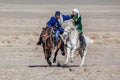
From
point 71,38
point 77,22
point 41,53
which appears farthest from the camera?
point 41,53

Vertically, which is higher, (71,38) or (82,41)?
(71,38)

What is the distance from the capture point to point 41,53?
26406mm

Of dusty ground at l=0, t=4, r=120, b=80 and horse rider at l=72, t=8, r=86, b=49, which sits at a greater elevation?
horse rider at l=72, t=8, r=86, b=49

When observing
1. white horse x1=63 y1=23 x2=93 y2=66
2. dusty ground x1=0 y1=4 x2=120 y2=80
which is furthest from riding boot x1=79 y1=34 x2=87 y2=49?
dusty ground x1=0 y1=4 x2=120 y2=80

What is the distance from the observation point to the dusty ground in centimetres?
1988

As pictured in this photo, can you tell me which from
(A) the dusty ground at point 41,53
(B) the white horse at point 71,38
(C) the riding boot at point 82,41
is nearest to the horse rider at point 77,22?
(C) the riding boot at point 82,41

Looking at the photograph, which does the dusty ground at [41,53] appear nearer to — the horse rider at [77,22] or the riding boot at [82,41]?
the riding boot at [82,41]

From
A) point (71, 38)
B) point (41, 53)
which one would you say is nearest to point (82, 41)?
point (71, 38)

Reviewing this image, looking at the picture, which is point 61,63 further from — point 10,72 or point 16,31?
point 16,31

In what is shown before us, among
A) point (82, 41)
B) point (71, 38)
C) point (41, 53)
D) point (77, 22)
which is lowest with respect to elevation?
point (41, 53)

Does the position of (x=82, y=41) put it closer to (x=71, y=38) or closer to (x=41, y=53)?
(x=71, y=38)

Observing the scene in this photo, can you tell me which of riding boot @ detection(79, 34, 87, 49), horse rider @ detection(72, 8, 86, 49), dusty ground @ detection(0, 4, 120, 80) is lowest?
dusty ground @ detection(0, 4, 120, 80)

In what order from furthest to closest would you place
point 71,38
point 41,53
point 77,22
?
1. point 41,53
2. point 77,22
3. point 71,38

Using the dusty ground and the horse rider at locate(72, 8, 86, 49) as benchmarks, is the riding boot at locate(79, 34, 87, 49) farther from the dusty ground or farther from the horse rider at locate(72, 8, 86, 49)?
the dusty ground
